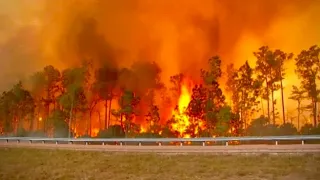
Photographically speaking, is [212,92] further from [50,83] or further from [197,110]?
[50,83]

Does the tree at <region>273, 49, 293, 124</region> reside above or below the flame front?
above

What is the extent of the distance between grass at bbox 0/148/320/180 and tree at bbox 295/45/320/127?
93.7 feet

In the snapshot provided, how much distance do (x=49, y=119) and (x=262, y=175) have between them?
52341 mm

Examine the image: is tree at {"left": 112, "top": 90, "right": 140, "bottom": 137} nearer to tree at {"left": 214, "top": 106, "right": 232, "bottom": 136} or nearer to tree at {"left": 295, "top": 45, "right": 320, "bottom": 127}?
tree at {"left": 214, "top": 106, "right": 232, "bottom": 136}

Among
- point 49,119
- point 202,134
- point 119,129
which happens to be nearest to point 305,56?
point 202,134

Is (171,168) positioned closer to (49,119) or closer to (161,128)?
(161,128)

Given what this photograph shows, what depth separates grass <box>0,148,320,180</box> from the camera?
15.0 meters

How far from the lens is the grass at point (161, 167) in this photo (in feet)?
49.3

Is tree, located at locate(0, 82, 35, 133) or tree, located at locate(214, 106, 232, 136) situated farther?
tree, located at locate(0, 82, 35, 133)

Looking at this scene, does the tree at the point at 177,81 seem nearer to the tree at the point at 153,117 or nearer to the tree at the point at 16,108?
the tree at the point at 153,117

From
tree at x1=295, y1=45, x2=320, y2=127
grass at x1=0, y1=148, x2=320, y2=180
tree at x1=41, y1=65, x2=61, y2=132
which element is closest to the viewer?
grass at x1=0, y1=148, x2=320, y2=180

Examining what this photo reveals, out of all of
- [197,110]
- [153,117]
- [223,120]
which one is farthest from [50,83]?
[223,120]

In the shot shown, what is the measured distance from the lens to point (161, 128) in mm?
53938

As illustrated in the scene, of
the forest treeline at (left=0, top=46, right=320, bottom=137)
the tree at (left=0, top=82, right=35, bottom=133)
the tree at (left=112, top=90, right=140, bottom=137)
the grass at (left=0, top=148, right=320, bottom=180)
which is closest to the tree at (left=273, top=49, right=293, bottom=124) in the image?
the forest treeline at (left=0, top=46, right=320, bottom=137)
